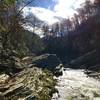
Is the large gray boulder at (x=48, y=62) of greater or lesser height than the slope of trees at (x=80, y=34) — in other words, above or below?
below

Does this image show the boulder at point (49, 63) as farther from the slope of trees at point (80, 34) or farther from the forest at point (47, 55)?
the slope of trees at point (80, 34)

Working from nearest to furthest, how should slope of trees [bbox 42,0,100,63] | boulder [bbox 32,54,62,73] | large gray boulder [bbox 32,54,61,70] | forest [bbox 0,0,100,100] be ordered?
1. forest [bbox 0,0,100,100]
2. boulder [bbox 32,54,62,73]
3. large gray boulder [bbox 32,54,61,70]
4. slope of trees [bbox 42,0,100,63]

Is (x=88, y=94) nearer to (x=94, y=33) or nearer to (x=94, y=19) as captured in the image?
(x=94, y=33)

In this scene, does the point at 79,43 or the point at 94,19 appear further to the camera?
the point at 79,43

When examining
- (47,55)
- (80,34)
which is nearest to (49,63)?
(47,55)

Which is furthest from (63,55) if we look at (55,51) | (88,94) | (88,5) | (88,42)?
(88,94)

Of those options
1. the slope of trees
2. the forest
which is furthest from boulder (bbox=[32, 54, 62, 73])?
the slope of trees

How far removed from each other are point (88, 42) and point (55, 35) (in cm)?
5077

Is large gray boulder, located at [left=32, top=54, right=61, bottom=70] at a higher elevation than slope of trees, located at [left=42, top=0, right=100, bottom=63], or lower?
lower

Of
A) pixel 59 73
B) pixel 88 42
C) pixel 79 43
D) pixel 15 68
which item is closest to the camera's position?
pixel 15 68

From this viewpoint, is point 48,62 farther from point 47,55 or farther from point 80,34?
point 80,34

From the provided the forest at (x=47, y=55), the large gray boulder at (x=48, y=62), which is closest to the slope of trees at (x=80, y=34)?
the forest at (x=47, y=55)

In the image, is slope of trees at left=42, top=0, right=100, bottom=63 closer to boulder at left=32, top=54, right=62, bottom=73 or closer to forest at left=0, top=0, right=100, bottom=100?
forest at left=0, top=0, right=100, bottom=100

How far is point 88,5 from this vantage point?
124 metres
